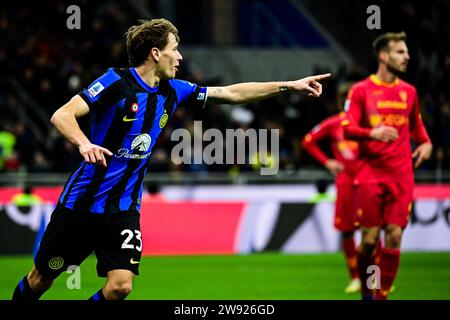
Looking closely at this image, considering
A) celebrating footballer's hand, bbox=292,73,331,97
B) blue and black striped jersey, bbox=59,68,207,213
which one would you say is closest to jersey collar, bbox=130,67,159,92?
blue and black striped jersey, bbox=59,68,207,213

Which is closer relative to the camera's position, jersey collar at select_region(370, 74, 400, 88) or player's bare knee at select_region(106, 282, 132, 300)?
player's bare knee at select_region(106, 282, 132, 300)


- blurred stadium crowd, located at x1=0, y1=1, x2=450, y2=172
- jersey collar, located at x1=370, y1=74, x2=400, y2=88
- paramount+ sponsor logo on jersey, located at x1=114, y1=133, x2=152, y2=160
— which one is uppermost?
blurred stadium crowd, located at x1=0, y1=1, x2=450, y2=172

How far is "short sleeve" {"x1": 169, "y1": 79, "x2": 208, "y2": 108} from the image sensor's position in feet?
23.6

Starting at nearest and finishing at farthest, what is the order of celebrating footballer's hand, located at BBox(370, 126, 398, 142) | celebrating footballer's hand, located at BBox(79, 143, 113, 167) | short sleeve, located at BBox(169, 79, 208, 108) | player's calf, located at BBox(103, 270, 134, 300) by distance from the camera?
celebrating footballer's hand, located at BBox(79, 143, 113, 167)
player's calf, located at BBox(103, 270, 134, 300)
short sleeve, located at BBox(169, 79, 208, 108)
celebrating footballer's hand, located at BBox(370, 126, 398, 142)

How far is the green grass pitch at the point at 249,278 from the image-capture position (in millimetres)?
10289

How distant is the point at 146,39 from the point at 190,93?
568mm

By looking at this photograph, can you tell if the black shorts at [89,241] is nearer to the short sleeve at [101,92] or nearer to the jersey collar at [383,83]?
the short sleeve at [101,92]

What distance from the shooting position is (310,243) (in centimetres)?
1619

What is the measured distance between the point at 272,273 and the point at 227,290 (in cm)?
205

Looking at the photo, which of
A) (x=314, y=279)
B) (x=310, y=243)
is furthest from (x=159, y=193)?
(x=314, y=279)

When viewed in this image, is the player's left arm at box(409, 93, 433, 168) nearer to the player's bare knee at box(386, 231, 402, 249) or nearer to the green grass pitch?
the player's bare knee at box(386, 231, 402, 249)

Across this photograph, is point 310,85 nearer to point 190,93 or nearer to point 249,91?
point 249,91

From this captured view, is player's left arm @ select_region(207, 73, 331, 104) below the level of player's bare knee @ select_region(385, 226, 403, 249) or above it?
above

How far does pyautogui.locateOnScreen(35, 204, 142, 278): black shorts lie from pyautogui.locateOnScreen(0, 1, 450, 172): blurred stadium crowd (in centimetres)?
1111
